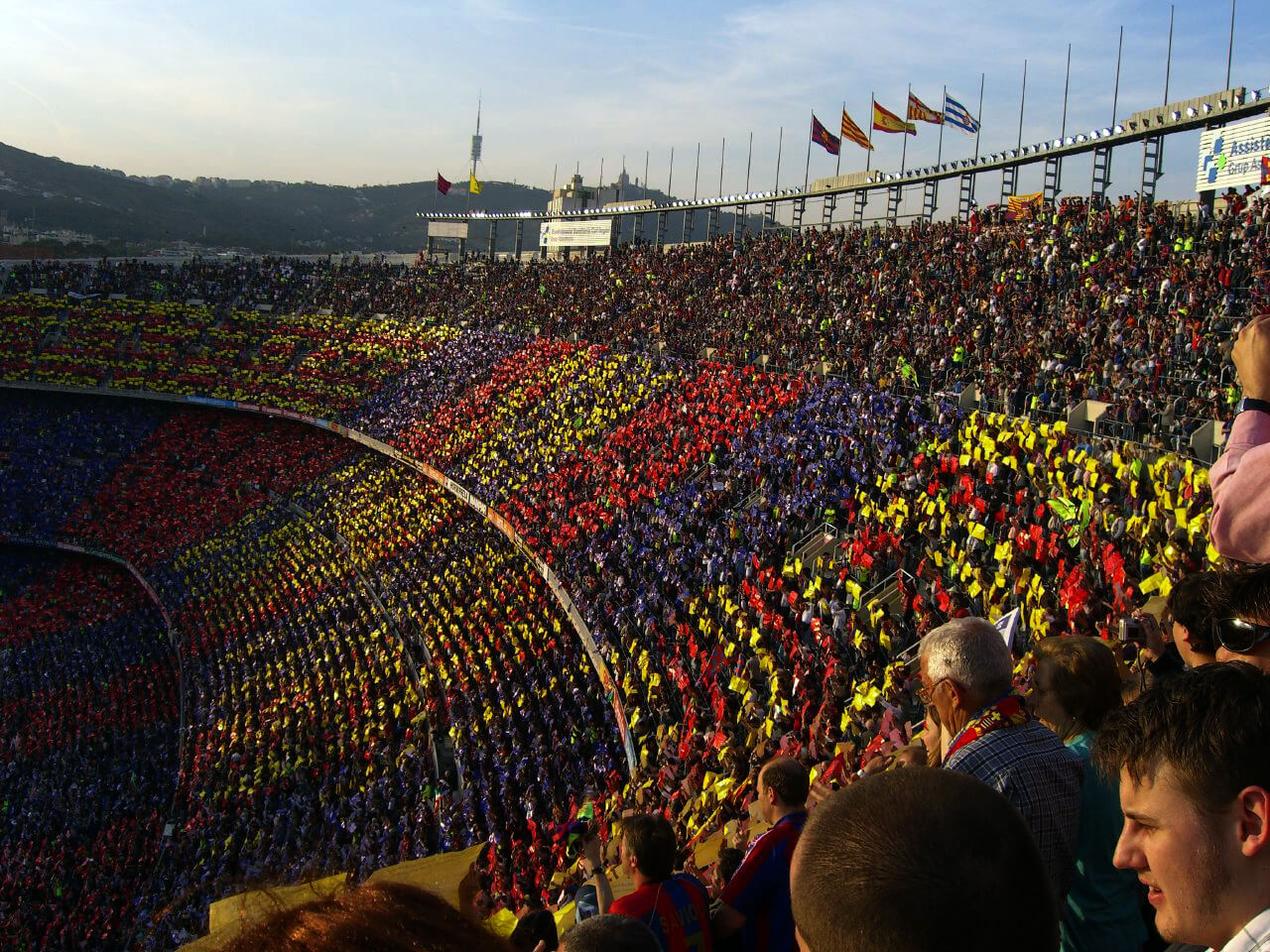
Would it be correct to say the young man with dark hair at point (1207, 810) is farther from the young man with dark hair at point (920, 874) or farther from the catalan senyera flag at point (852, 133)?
the catalan senyera flag at point (852, 133)

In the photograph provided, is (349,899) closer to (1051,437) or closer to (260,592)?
(1051,437)

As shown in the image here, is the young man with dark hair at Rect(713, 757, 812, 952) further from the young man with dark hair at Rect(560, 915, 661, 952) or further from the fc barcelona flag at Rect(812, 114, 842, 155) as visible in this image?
the fc barcelona flag at Rect(812, 114, 842, 155)

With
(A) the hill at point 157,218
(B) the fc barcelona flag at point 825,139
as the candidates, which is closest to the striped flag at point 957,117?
(B) the fc barcelona flag at point 825,139

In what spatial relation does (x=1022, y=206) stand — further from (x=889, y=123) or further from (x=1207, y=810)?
(x=1207, y=810)

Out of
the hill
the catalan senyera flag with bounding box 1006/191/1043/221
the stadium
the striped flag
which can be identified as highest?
the hill

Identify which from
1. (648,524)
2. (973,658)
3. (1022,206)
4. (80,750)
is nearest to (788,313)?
(1022,206)

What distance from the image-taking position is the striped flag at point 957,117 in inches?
1228

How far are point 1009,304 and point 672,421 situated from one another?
28.7 ft

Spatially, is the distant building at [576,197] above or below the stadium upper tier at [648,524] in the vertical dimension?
above

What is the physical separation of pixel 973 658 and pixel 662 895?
4.30 ft

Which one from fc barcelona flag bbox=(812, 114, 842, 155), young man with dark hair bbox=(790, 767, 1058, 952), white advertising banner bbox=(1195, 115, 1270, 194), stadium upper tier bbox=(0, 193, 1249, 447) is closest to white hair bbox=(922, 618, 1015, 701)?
young man with dark hair bbox=(790, 767, 1058, 952)

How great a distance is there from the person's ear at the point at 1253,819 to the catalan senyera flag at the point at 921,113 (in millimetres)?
34260

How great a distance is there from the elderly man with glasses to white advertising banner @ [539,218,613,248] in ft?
162

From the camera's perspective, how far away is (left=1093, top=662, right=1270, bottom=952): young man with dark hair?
1704 millimetres
